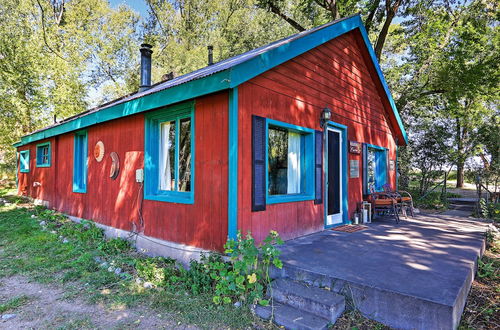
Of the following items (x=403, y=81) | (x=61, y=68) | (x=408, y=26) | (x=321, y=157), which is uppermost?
(x=408, y=26)

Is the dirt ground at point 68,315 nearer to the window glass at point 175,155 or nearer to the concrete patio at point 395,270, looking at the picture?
the concrete patio at point 395,270

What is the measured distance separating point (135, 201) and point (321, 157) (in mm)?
3495

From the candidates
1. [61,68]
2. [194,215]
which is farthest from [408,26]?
[61,68]

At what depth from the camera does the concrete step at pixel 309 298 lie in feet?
8.56

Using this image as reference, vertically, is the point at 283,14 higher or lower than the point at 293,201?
higher

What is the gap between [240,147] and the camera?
3.66 meters

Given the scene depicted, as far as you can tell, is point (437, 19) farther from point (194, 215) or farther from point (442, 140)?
point (194, 215)

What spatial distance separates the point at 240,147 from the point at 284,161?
4.43 ft

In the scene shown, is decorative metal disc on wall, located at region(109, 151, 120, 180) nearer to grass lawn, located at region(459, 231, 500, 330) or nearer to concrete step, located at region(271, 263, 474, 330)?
concrete step, located at region(271, 263, 474, 330)

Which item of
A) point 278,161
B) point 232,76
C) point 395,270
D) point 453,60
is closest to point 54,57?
point 278,161

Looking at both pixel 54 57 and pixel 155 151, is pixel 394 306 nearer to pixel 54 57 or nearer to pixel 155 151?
pixel 155 151

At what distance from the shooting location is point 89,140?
6.77 meters

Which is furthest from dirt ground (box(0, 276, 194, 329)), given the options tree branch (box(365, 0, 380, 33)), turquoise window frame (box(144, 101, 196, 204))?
tree branch (box(365, 0, 380, 33))

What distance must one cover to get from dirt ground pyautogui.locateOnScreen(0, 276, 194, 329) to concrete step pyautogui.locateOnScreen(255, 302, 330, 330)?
768 millimetres
